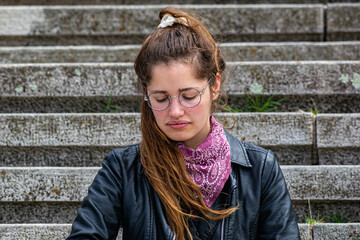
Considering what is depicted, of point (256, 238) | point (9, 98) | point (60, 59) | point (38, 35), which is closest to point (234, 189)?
point (256, 238)

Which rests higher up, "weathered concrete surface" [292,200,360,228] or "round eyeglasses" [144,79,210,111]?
"round eyeglasses" [144,79,210,111]

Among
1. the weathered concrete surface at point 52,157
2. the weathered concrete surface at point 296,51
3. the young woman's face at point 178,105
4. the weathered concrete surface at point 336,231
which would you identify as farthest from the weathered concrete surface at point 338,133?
the weathered concrete surface at point 52,157

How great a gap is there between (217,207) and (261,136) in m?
0.92

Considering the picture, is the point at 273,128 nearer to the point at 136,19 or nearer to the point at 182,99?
the point at 182,99

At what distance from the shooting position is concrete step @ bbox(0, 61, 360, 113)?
9.82ft

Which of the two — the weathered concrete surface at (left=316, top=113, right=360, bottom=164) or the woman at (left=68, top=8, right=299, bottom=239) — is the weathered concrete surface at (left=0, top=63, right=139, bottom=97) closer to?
the woman at (left=68, top=8, right=299, bottom=239)

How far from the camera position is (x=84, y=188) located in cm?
258

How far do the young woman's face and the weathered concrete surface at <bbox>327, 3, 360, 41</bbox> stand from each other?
207 cm

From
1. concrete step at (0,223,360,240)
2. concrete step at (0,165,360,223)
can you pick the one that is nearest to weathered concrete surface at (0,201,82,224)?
concrete step at (0,165,360,223)

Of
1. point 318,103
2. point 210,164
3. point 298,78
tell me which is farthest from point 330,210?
point 210,164

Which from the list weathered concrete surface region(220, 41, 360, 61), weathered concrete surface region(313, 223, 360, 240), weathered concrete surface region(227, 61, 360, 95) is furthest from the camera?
weathered concrete surface region(220, 41, 360, 61)

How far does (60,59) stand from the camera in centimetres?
347

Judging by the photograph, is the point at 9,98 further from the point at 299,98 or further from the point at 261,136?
the point at 299,98

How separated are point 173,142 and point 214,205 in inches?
12.9
